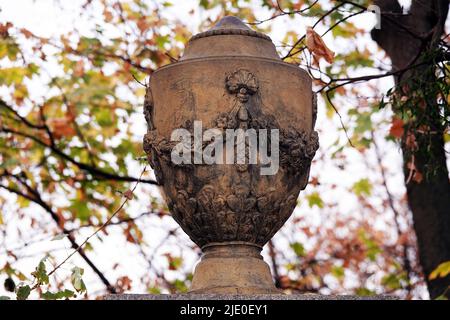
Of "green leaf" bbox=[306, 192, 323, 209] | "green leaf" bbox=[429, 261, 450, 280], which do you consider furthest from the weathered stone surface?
"green leaf" bbox=[306, 192, 323, 209]

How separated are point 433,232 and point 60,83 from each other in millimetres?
4384

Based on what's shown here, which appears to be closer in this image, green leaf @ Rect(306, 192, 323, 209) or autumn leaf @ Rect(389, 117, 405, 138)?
autumn leaf @ Rect(389, 117, 405, 138)

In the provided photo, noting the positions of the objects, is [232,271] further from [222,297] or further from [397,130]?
[397,130]

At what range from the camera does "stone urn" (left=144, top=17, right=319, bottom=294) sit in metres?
→ 5.90

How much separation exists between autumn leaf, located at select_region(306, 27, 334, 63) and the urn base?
1.43 metres

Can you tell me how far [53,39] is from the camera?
1082cm

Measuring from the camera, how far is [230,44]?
6.21 metres

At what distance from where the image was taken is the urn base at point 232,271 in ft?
19.4

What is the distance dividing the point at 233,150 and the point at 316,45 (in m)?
1.21

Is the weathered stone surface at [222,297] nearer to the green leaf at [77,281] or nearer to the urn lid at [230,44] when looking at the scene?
the green leaf at [77,281]

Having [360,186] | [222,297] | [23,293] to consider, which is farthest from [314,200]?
[222,297]

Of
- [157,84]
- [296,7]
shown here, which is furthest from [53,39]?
[157,84]

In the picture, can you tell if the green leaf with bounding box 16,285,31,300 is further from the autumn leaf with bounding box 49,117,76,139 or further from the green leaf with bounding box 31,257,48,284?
the autumn leaf with bounding box 49,117,76,139
